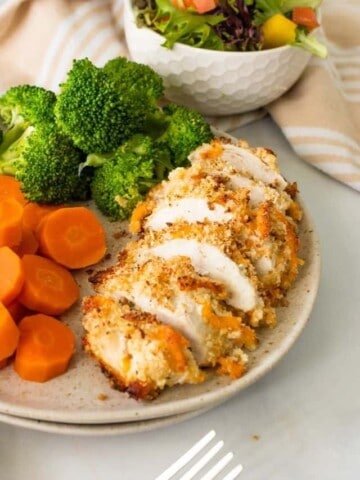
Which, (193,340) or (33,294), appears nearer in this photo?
(193,340)

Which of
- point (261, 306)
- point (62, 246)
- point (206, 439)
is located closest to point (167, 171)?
point (62, 246)

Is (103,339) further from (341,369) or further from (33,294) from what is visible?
(341,369)

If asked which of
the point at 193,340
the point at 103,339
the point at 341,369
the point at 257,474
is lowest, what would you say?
the point at 341,369

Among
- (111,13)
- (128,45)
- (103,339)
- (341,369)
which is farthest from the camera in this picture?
(111,13)

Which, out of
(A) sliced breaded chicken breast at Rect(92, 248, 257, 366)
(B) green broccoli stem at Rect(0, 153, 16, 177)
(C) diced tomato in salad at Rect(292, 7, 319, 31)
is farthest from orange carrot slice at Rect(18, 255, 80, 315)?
(C) diced tomato in salad at Rect(292, 7, 319, 31)

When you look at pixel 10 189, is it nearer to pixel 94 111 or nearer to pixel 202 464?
pixel 94 111

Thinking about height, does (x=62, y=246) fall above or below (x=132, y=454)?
above

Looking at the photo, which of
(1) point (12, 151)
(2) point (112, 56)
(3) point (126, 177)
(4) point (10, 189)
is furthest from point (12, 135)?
(2) point (112, 56)

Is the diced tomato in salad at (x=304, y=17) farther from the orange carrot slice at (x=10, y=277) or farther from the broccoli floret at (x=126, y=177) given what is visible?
the orange carrot slice at (x=10, y=277)
